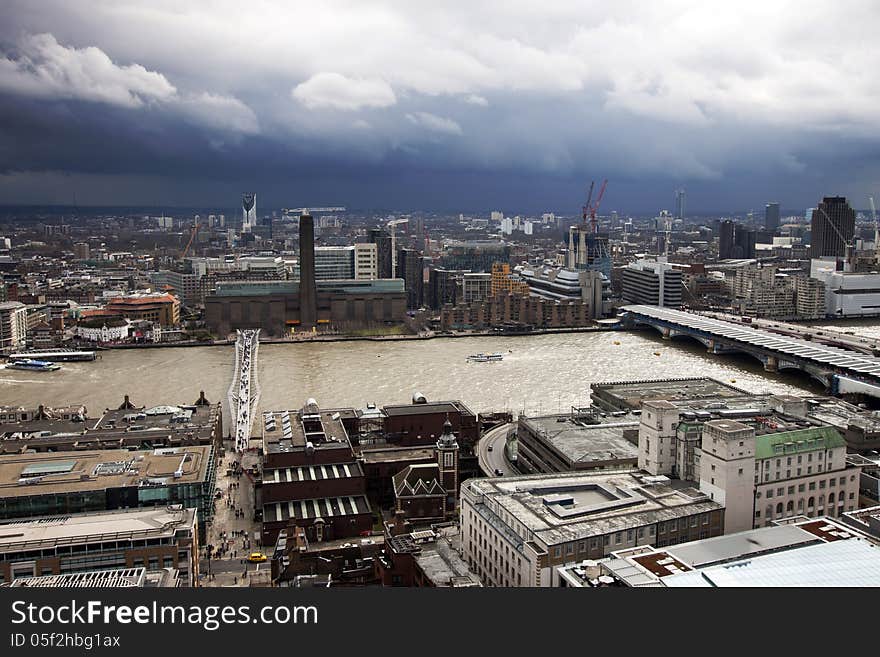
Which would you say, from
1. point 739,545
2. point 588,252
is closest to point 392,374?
point 739,545

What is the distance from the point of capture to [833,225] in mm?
30906

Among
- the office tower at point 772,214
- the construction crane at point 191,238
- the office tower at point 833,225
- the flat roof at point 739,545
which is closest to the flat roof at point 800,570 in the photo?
the flat roof at point 739,545

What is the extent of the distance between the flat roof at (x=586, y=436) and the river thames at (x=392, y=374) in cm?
213

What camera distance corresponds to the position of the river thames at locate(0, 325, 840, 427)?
10.5 m

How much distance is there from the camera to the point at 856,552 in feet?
12.8

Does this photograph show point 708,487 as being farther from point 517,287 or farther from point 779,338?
point 517,287

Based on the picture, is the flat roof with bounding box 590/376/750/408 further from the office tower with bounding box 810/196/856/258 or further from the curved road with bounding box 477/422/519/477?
the office tower with bounding box 810/196/856/258

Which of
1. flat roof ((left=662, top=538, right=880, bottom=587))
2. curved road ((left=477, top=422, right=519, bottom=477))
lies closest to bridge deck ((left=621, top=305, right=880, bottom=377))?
curved road ((left=477, top=422, right=519, bottom=477))

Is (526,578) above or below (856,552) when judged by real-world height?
below

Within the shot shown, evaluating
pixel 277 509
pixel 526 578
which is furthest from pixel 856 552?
pixel 277 509

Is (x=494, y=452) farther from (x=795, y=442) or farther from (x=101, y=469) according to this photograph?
(x=101, y=469)

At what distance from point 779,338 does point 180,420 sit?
9.42m

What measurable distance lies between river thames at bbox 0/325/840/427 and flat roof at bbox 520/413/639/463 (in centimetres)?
213

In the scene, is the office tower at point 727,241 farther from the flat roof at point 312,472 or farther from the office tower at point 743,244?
the flat roof at point 312,472
